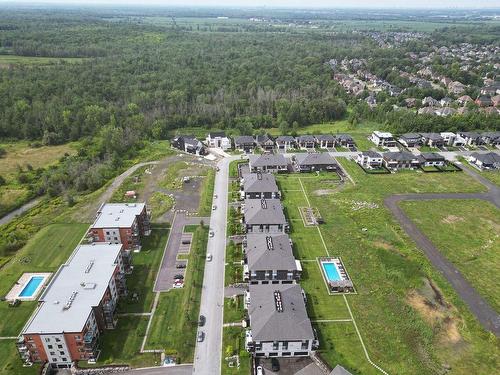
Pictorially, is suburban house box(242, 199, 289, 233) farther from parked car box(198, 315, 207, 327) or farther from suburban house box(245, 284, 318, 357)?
parked car box(198, 315, 207, 327)

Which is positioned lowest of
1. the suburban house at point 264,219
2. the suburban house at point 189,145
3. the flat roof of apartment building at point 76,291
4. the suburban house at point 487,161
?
the suburban house at point 189,145

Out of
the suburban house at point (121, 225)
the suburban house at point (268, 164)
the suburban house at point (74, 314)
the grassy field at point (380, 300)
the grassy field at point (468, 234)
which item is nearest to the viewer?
the suburban house at point (74, 314)

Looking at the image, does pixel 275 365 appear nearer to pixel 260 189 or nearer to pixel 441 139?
pixel 260 189

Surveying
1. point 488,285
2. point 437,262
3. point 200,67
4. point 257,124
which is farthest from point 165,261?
point 200,67

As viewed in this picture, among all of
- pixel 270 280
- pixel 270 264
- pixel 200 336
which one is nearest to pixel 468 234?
pixel 270 264

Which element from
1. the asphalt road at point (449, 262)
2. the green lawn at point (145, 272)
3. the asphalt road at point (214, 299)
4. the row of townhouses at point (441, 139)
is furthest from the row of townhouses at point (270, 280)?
the row of townhouses at point (441, 139)

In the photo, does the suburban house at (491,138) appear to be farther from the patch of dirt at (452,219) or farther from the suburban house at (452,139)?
the patch of dirt at (452,219)
